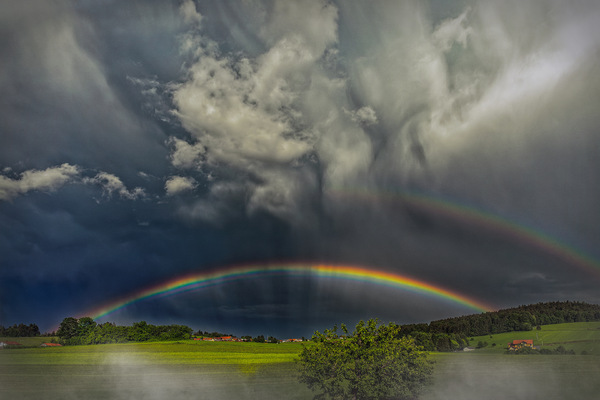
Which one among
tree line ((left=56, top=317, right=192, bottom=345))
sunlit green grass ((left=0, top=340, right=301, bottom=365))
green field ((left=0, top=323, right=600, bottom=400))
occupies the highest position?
tree line ((left=56, top=317, right=192, bottom=345))

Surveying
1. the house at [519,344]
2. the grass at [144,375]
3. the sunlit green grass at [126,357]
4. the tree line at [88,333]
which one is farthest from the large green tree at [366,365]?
the tree line at [88,333]

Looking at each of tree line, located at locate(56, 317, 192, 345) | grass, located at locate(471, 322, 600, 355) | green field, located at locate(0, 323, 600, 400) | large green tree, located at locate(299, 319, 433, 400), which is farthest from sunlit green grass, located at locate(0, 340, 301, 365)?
grass, located at locate(471, 322, 600, 355)

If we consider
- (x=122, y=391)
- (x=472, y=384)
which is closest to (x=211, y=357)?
(x=122, y=391)

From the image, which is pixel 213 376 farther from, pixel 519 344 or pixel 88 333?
pixel 519 344

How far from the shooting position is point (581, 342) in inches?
5984

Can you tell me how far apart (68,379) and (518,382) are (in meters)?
98.8

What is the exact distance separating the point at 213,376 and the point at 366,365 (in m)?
59.8

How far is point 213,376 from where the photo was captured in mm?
88688

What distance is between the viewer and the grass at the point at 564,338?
147 meters

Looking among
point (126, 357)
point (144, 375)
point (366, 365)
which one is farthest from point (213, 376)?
point (366, 365)

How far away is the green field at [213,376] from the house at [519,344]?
24479mm

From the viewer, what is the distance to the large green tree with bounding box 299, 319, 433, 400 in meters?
39.8

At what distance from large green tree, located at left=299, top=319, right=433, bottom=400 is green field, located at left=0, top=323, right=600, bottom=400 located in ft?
58.4

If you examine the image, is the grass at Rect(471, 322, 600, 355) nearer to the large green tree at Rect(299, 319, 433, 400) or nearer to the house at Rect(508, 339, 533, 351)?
the house at Rect(508, 339, 533, 351)
